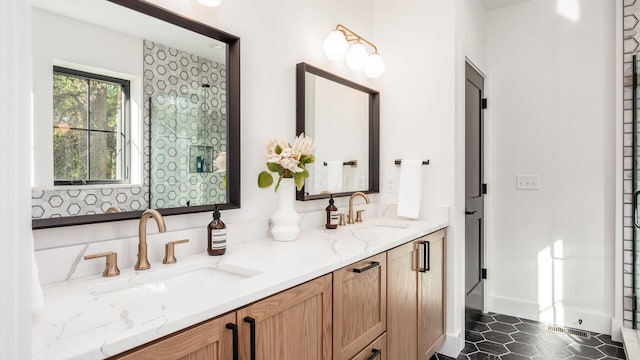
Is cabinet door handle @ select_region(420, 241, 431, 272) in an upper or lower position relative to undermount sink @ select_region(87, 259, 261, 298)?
lower

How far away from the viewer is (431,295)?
7.35 ft

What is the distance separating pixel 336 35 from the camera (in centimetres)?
225

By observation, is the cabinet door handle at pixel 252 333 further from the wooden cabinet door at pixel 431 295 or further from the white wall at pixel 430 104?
the white wall at pixel 430 104

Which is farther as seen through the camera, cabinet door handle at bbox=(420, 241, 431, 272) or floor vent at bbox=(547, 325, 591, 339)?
floor vent at bbox=(547, 325, 591, 339)

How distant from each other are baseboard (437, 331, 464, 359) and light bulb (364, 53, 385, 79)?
1.81 metres

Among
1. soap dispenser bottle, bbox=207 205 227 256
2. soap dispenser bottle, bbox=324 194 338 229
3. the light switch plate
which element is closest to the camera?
soap dispenser bottle, bbox=207 205 227 256

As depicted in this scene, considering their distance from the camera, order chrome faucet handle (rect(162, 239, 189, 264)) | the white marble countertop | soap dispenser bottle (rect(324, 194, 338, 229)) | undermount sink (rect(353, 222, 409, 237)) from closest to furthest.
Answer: the white marble countertop, chrome faucet handle (rect(162, 239, 189, 264)), undermount sink (rect(353, 222, 409, 237)), soap dispenser bottle (rect(324, 194, 338, 229))

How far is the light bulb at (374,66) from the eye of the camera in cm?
254

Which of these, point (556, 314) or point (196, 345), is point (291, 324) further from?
point (556, 314)

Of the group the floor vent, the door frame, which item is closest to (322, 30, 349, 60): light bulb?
the door frame

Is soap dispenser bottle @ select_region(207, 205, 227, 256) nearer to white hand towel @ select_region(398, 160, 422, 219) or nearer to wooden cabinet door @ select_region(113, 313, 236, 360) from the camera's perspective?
wooden cabinet door @ select_region(113, 313, 236, 360)

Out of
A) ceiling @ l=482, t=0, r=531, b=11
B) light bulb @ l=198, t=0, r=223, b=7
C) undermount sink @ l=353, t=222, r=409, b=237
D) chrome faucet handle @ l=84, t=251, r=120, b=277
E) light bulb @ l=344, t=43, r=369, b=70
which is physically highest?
ceiling @ l=482, t=0, r=531, b=11

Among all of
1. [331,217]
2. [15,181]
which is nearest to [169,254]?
[15,181]

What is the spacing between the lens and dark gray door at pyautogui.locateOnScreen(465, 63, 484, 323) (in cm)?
278
